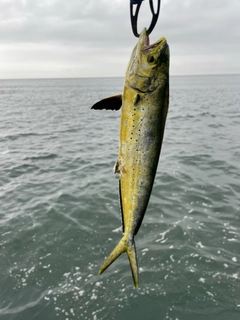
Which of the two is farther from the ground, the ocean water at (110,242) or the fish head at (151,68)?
the fish head at (151,68)

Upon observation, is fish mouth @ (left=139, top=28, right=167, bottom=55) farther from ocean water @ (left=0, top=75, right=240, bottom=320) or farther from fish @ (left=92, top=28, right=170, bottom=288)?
ocean water @ (left=0, top=75, right=240, bottom=320)

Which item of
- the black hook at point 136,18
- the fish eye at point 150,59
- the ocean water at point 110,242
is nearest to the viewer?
the fish eye at point 150,59

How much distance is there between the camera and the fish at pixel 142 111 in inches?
112

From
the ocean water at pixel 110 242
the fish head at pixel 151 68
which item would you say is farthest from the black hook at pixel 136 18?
the ocean water at pixel 110 242

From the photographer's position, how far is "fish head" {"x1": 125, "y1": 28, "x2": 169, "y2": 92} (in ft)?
9.25

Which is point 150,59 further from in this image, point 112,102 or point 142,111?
point 112,102

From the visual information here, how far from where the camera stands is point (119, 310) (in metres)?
6.57

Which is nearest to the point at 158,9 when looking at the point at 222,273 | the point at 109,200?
the point at 222,273

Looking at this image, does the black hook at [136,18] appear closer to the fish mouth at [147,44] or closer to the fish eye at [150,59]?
the fish mouth at [147,44]

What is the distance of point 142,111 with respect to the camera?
9.45 feet

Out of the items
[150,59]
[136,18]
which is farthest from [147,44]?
[136,18]

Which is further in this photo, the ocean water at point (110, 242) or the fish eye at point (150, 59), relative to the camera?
the ocean water at point (110, 242)

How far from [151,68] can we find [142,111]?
399mm

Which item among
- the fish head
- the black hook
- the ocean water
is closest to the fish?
the fish head
